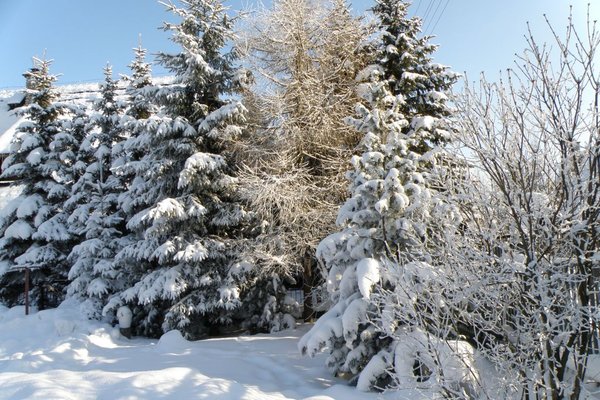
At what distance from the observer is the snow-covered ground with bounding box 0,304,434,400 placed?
5.54 m

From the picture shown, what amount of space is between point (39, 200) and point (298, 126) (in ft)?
31.6

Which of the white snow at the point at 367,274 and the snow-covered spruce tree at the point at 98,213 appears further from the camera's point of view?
the snow-covered spruce tree at the point at 98,213

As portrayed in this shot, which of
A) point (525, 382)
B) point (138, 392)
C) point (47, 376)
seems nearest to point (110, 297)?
point (47, 376)

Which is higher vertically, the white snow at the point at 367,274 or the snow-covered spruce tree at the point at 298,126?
the snow-covered spruce tree at the point at 298,126

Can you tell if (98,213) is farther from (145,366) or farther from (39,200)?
(145,366)

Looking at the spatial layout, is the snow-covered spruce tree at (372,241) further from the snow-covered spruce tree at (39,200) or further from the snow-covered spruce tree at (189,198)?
the snow-covered spruce tree at (39,200)

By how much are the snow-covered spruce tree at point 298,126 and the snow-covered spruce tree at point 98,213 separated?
4.78 metres

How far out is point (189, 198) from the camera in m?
10.7

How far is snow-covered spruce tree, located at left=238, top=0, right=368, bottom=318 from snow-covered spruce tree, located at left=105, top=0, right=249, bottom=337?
29.5 inches

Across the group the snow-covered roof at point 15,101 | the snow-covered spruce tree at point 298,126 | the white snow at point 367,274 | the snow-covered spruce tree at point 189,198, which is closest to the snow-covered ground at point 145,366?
the snow-covered spruce tree at point 189,198

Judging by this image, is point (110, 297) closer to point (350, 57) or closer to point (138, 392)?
point (138, 392)

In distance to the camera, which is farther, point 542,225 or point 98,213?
point 98,213

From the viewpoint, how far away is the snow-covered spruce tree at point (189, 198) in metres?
10.3

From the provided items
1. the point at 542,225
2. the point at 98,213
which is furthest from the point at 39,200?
the point at 542,225
